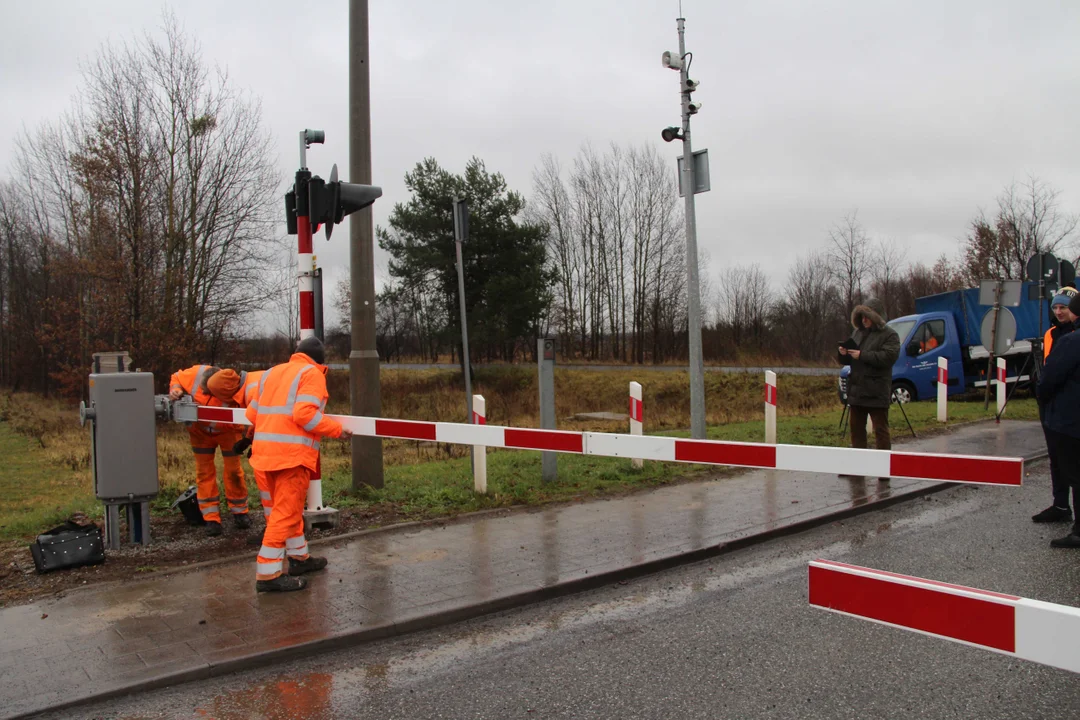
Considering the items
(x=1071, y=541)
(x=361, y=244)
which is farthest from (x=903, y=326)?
(x=361, y=244)

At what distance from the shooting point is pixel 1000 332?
44.4 ft

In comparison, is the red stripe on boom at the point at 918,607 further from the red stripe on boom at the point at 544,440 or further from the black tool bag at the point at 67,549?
the black tool bag at the point at 67,549

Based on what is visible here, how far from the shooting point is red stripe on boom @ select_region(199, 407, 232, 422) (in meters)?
6.43

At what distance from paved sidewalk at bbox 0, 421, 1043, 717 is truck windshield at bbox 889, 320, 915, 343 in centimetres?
1195

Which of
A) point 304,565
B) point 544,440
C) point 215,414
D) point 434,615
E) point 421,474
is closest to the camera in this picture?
point 434,615

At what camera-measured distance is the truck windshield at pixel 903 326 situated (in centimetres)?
1869

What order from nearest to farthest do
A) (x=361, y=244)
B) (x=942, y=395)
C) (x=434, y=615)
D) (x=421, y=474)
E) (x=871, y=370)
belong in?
(x=434, y=615), (x=361, y=244), (x=871, y=370), (x=421, y=474), (x=942, y=395)

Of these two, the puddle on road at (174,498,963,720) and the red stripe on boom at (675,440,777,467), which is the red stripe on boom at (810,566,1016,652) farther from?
the puddle on road at (174,498,963,720)

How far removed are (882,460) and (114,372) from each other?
5827mm

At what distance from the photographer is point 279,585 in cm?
516

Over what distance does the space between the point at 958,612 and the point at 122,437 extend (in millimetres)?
6051

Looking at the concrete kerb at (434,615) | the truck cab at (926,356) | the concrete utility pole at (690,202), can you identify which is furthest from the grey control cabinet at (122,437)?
the truck cab at (926,356)

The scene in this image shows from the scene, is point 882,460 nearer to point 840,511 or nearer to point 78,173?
point 840,511

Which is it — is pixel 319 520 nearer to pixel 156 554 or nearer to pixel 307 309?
pixel 156 554
